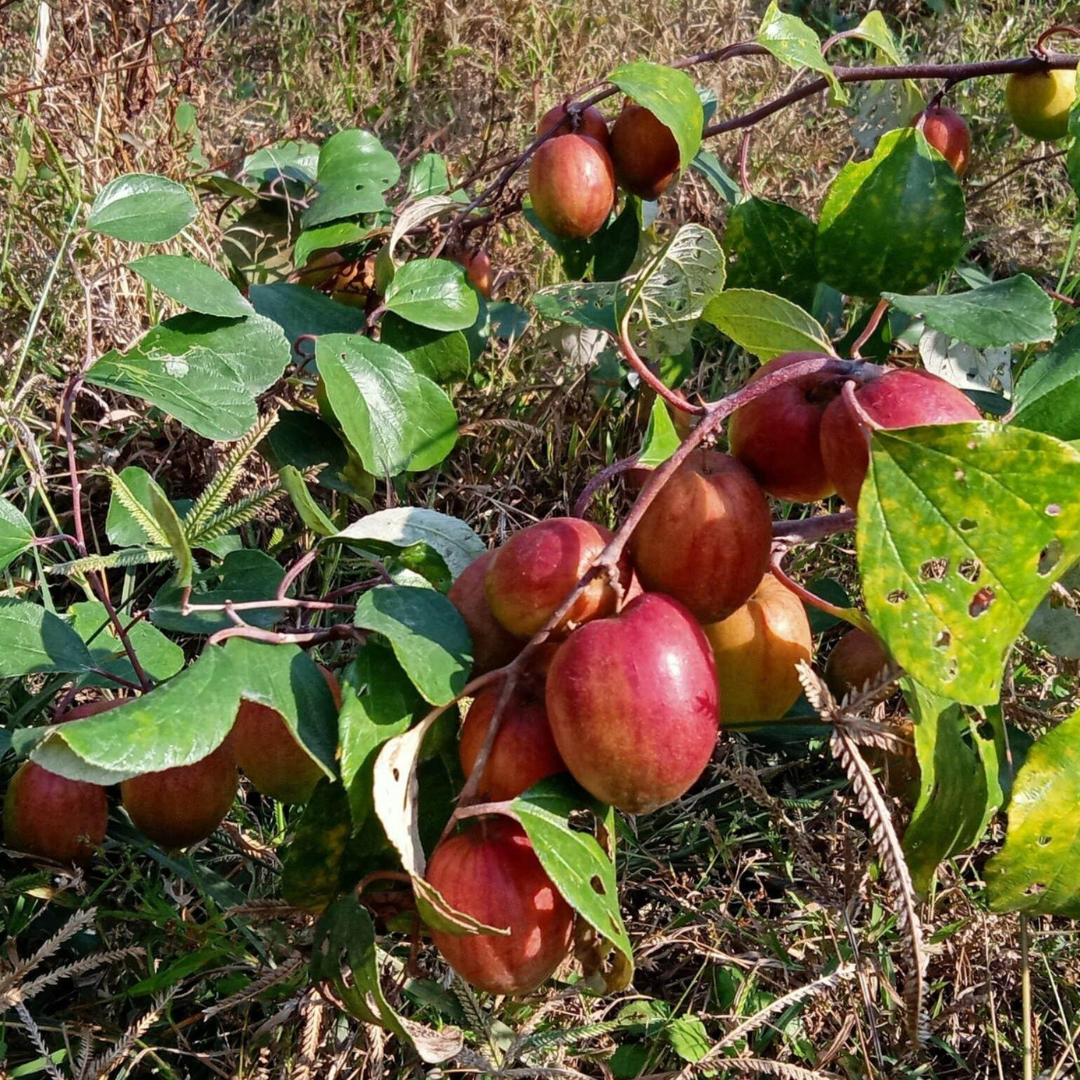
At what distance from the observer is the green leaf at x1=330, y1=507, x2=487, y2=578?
2.97 ft

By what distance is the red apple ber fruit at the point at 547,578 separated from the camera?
2.43 ft

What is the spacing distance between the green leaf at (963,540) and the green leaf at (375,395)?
619mm

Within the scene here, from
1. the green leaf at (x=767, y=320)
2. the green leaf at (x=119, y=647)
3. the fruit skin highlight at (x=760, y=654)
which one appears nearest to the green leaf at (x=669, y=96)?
the green leaf at (x=767, y=320)

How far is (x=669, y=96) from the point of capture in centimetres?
112

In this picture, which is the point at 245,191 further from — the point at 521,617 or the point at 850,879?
the point at 850,879

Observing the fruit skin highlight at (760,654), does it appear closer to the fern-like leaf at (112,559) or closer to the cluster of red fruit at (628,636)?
the cluster of red fruit at (628,636)

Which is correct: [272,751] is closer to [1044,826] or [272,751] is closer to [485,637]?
[485,637]

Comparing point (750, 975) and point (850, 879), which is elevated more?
point (850, 879)

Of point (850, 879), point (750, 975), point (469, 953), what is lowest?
point (750, 975)

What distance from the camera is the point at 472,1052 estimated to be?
2.96 feet

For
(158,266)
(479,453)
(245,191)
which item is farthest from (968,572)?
(245,191)

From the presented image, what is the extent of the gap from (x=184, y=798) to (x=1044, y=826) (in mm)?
695

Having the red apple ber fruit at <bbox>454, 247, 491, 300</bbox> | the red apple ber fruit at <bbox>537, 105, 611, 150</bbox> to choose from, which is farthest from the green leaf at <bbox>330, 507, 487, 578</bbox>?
the red apple ber fruit at <bbox>454, 247, 491, 300</bbox>

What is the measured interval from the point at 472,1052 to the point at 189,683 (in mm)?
425
